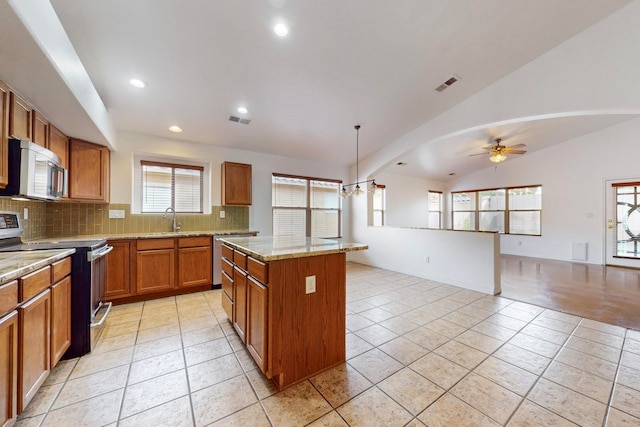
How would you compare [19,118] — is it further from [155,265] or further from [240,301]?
[240,301]

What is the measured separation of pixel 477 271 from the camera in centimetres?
397

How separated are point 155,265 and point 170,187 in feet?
4.89

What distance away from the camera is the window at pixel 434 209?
866cm

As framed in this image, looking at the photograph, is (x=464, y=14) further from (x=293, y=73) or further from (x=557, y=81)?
(x=293, y=73)

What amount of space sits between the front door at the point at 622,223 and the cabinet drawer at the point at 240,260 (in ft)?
27.9

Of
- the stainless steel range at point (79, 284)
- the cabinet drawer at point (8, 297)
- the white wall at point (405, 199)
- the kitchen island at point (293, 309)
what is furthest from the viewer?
the white wall at point (405, 199)

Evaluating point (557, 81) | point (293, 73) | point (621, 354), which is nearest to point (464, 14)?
point (557, 81)

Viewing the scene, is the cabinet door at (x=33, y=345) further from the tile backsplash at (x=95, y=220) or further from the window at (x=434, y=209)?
the window at (x=434, y=209)

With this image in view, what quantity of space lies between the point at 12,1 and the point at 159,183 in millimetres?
3268

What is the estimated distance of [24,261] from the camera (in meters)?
1.57

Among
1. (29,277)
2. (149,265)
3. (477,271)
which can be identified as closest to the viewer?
(29,277)

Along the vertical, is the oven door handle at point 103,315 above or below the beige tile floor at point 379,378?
above

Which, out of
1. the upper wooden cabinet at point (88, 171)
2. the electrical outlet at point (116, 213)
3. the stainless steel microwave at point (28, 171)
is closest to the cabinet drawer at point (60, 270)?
the stainless steel microwave at point (28, 171)

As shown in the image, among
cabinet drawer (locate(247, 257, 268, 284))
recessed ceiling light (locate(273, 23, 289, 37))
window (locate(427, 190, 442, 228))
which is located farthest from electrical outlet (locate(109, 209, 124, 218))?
window (locate(427, 190, 442, 228))
